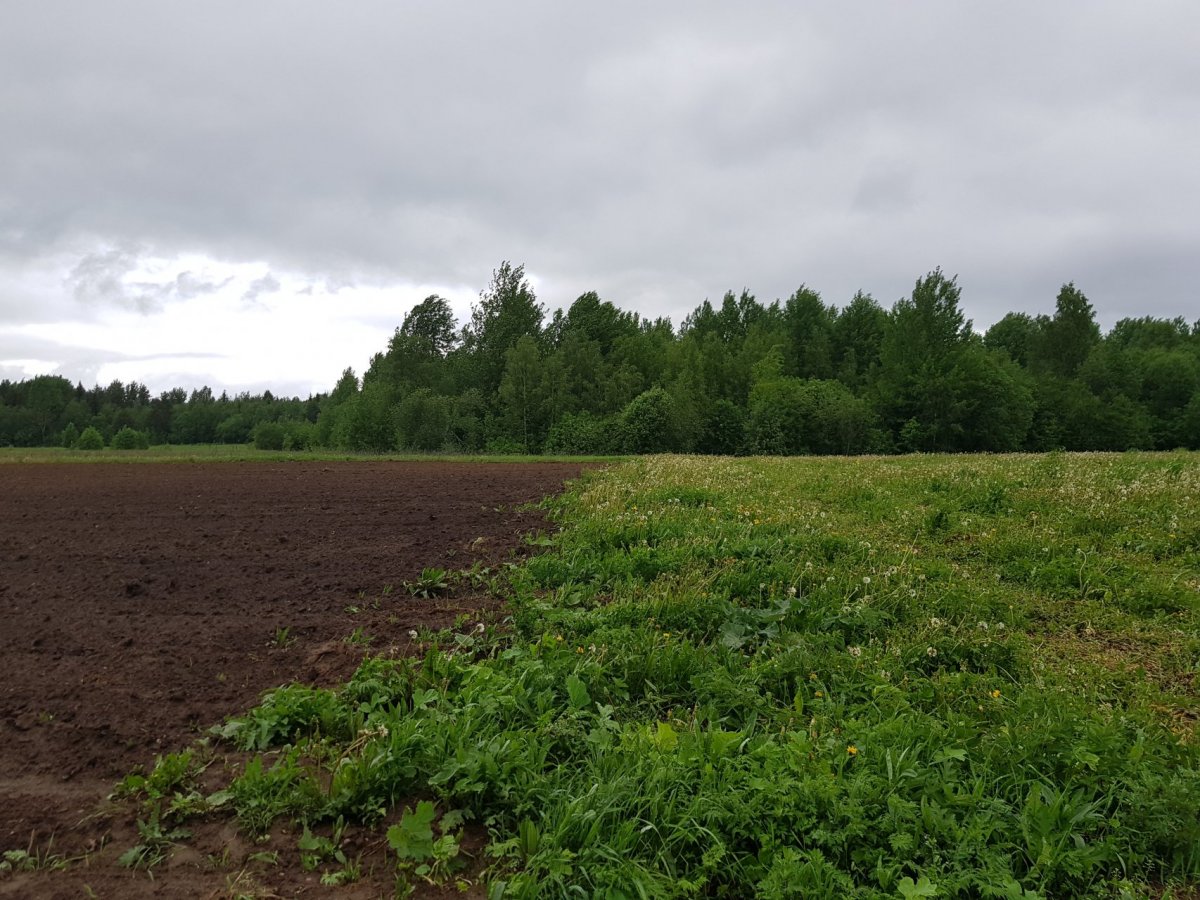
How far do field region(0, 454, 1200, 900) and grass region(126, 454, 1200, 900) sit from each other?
18mm

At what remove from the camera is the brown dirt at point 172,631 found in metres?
2.88

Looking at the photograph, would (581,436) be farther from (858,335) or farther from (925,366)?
(858,335)

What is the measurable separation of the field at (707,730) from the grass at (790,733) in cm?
2

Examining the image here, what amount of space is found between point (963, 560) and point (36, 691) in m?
8.63

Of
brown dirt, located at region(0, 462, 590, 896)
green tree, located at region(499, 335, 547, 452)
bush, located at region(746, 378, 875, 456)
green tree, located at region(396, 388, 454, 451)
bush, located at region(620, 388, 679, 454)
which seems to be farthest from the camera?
bush, located at region(746, 378, 875, 456)

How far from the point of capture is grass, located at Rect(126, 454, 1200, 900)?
2812 mm

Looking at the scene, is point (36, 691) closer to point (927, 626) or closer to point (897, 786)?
point (897, 786)

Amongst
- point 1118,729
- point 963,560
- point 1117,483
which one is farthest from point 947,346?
point 1118,729

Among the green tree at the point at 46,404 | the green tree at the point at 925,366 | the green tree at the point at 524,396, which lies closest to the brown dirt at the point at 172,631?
the green tree at the point at 524,396

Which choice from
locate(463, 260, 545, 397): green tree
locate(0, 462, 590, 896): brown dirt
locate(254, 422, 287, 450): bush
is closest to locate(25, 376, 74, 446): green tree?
locate(254, 422, 287, 450): bush

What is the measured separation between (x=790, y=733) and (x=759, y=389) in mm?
56574

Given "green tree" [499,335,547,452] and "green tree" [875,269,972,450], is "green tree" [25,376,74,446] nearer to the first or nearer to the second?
"green tree" [499,335,547,452]

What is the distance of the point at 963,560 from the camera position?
7066 mm

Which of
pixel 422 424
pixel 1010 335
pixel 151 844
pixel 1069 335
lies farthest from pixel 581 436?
pixel 1010 335
